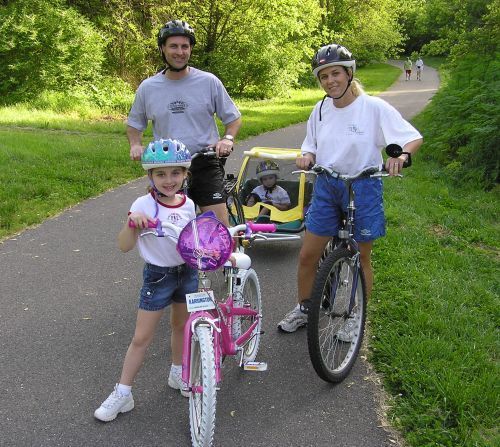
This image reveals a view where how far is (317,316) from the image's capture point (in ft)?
10.6

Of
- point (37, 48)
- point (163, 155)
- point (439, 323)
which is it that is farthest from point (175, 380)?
point (37, 48)

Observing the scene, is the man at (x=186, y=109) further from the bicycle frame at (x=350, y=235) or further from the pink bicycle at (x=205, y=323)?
the pink bicycle at (x=205, y=323)

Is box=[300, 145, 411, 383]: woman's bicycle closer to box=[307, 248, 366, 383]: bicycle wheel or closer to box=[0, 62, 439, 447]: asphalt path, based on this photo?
box=[307, 248, 366, 383]: bicycle wheel

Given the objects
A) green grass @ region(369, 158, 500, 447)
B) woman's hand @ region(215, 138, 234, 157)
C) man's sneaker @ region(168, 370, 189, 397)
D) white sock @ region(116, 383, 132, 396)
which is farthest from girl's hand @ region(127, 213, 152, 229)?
green grass @ region(369, 158, 500, 447)

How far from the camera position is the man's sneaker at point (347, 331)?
12.2 feet

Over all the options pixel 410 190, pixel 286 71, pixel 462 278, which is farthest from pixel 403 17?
pixel 462 278

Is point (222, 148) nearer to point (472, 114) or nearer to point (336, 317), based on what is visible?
point (336, 317)

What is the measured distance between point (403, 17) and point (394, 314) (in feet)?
181

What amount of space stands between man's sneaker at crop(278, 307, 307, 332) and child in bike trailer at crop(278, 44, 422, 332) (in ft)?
1.33

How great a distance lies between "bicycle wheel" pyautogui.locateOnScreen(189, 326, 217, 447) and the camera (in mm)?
2613

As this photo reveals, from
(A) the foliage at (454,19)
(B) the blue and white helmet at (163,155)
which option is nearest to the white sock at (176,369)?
(B) the blue and white helmet at (163,155)

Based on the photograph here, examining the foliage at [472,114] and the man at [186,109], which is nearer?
the man at [186,109]

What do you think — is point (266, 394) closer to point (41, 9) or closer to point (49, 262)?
point (49, 262)

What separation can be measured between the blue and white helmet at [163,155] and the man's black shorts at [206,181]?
1.15 meters
